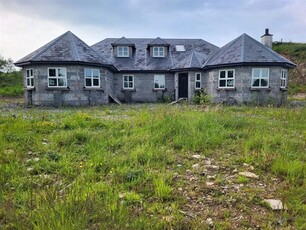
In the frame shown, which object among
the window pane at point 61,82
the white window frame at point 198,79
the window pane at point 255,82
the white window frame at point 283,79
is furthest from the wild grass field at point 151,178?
the white window frame at point 198,79

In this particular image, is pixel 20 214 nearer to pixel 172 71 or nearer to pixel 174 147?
pixel 174 147

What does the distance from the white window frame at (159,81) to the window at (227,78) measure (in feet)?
19.8

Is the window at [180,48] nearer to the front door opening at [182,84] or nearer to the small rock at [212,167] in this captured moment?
the front door opening at [182,84]

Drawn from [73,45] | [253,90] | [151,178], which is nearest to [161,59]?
[73,45]

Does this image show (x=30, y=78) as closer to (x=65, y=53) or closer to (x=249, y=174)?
(x=65, y=53)

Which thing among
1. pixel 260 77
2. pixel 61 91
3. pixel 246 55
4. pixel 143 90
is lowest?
pixel 61 91

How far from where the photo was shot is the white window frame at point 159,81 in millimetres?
23062

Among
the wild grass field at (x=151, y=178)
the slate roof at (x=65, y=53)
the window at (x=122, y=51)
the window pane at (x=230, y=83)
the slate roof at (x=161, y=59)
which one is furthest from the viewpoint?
the window at (x=122, y=51)

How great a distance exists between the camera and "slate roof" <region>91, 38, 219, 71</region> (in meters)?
22.0

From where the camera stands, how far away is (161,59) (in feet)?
78.3

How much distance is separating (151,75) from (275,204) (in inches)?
807

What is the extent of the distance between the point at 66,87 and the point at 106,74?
3580 mm

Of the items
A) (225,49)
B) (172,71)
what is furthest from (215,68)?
(172,71)

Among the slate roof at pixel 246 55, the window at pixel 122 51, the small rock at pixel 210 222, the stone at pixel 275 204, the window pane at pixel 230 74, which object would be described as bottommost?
the small rock at pixel 210 222
